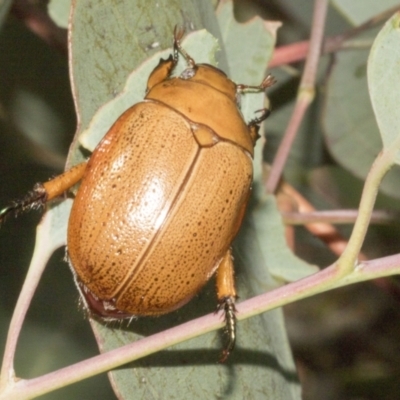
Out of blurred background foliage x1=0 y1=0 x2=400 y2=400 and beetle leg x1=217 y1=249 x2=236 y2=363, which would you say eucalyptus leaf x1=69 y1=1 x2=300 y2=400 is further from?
blurred background foliage x1=0 y1=0 x2=400 y2=400

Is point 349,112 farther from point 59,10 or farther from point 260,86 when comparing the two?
point 59,10

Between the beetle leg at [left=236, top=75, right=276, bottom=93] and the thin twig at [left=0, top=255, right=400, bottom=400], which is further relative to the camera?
the beetle leg at [left=236, top=75, right=276, bottom=93]

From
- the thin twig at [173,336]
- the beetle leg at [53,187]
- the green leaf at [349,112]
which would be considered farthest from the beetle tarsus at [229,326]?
the green leaf at [349,112]

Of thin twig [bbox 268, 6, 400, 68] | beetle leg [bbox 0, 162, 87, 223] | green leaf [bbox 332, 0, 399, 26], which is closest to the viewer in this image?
beetle leg [bbox 0, 162, 87, 223]

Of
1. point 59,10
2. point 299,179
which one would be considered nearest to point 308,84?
point 299,179

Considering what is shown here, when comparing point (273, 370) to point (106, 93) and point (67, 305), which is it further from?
point (106, 93)

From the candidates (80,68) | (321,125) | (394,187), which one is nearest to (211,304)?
(80,68)

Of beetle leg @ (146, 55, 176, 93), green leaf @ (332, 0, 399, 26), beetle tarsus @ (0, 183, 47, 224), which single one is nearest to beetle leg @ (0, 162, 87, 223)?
beetle tarsus @ (0, 183, 47, 224)
